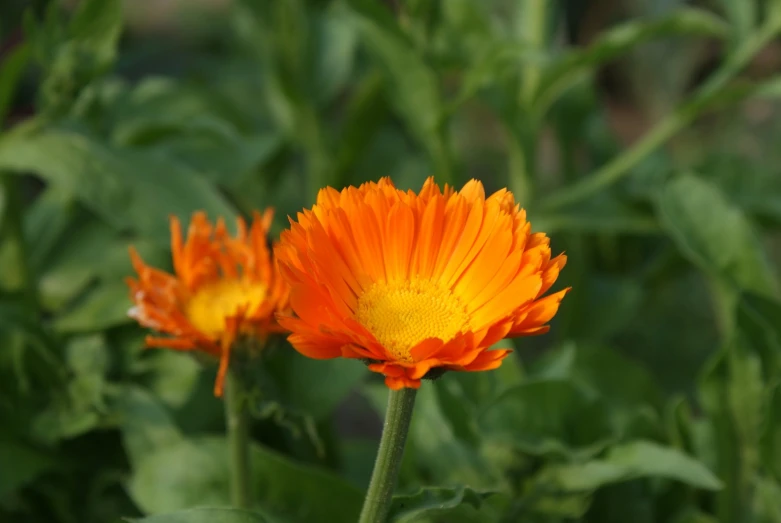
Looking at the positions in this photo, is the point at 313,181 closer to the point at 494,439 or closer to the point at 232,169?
the point at 232,169

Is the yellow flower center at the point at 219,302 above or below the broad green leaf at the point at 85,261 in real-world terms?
below

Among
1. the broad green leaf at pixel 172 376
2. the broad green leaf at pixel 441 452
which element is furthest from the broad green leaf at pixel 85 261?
the broad green leaf at pixel 441 452

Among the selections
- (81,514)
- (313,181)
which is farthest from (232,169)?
(81,514)

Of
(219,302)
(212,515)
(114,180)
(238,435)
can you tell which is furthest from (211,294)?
(114,180)

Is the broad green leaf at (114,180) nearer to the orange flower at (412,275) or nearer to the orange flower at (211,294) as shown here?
the orange flower at (211,294)

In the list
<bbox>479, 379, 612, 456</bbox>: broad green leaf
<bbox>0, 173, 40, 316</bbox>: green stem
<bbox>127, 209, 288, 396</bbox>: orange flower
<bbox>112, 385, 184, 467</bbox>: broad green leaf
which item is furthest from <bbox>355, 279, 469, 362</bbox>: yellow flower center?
<bbox>0, 173, 40, 316</bbox>: green stem

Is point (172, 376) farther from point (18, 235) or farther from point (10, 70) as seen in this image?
point (10, 70)
